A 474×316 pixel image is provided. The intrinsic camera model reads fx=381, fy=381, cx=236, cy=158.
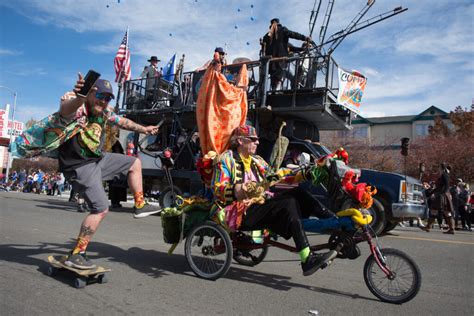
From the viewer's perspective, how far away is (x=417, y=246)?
707 centimetres

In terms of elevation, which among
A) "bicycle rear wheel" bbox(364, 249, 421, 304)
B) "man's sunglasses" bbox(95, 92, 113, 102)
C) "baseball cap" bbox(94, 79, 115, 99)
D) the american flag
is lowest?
"bicycle rear wheel" bbox(364, 249, 421, 304)

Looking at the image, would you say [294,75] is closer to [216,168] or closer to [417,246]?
[417,246]

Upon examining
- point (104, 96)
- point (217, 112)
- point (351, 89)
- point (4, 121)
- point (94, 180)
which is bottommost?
point (94, 180)

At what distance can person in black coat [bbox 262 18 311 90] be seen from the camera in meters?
10.6

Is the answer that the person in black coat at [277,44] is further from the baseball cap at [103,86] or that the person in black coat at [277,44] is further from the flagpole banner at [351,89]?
A: the baseball cap at [103,86]

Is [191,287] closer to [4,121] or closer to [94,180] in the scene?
[94,180]

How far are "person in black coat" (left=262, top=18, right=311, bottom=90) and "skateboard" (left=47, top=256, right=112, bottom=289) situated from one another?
314 inches

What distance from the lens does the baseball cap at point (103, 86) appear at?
390 cm

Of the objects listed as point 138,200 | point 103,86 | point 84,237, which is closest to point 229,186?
point 138,200

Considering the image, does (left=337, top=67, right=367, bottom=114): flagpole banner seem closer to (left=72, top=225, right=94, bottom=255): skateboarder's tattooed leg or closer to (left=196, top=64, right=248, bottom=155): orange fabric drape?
(left=196, top=64, right=248, bottom=155): orange fabric drape

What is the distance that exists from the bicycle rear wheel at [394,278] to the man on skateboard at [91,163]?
233 cm

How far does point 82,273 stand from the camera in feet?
11.6

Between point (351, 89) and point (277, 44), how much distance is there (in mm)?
2448

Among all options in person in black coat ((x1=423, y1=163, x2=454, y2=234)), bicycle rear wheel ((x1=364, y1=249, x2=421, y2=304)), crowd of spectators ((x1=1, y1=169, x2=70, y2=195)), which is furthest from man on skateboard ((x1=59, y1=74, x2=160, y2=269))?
crowd of spectators ((x1=1, y1=169, x2=70, y2=195))
